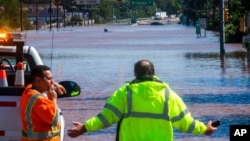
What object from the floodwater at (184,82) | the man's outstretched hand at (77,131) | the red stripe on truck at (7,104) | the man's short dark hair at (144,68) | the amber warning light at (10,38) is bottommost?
the floodwater at (184,82)

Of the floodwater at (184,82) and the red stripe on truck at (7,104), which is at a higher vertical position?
the red stripe on truck at (7,104)

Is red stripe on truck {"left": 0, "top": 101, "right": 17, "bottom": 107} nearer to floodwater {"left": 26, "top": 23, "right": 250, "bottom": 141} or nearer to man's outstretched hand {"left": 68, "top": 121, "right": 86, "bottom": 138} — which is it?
floodwater {"left": 26, "top": 23, "right": 250, "bottom": 141}

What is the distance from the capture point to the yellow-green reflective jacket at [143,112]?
6883mm

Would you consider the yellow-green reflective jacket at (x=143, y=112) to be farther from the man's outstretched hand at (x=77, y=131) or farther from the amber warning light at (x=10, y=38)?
the amber warning light at (x=10, y=38)

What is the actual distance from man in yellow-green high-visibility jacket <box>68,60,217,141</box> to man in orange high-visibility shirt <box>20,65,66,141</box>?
61 cm

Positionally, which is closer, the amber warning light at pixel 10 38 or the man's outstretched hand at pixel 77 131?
the man's outstretched hand at pixel 77 131

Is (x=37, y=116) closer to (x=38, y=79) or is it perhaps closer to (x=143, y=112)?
(x=38, y=79)

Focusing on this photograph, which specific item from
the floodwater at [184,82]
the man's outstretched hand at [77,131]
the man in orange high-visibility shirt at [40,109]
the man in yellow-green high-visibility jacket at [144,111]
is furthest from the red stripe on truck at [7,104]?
the man in yellow-green high-visibility jacket at [144,111]

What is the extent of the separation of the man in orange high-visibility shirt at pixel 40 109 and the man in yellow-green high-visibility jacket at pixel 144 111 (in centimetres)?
61

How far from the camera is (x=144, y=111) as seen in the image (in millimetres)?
6898

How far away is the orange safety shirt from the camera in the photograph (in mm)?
7492

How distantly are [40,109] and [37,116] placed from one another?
0.08m

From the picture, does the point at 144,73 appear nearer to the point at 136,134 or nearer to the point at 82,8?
the point at 136,134

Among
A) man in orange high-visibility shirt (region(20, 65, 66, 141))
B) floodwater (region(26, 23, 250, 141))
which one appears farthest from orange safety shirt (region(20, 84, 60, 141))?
floodwater (region(26, 23, 250, 141))
